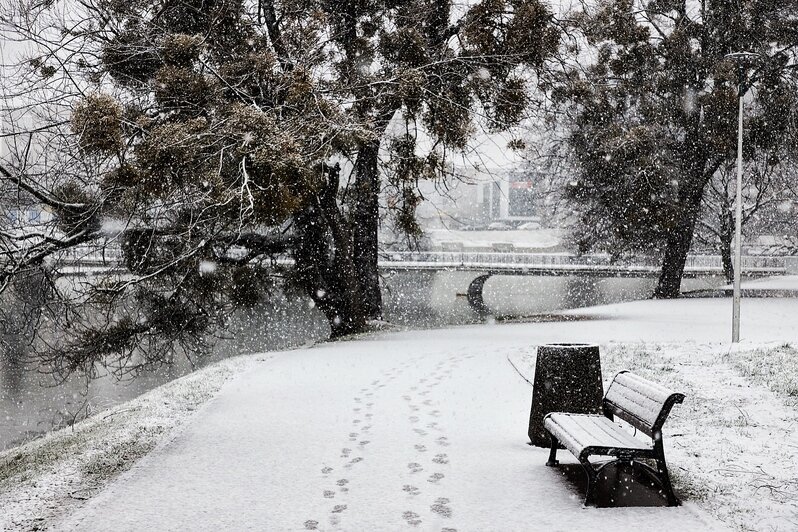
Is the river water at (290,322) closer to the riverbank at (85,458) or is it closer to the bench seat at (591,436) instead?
the riverbank at (85,458)

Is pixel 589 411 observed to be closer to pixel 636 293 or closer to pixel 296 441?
pixel 296 441

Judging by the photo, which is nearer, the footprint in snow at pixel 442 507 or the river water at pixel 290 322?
the footprint in snow at pixel 442 507

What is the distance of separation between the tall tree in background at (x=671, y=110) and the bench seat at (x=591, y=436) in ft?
53.8

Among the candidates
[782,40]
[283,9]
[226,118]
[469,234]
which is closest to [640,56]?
[782,40]

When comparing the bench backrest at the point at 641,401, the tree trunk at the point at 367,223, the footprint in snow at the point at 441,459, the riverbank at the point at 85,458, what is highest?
the tree trunk at the point at 367,223

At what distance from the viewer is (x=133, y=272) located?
15.3 m

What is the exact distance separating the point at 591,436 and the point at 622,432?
461 mm

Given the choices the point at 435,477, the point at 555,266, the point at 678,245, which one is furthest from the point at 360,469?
the point at 555,266

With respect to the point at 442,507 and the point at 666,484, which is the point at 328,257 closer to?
the point at 442,507

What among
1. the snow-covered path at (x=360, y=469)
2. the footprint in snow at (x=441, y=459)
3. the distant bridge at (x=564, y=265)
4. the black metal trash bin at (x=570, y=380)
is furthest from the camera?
the distant bridge at (x=564, y=265)

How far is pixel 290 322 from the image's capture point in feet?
120

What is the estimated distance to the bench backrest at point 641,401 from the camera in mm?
5523

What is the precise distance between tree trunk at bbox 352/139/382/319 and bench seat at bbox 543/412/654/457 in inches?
461

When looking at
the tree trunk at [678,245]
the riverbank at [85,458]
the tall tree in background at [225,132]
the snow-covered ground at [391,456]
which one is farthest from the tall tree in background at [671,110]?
the riverbank at [85,458]
